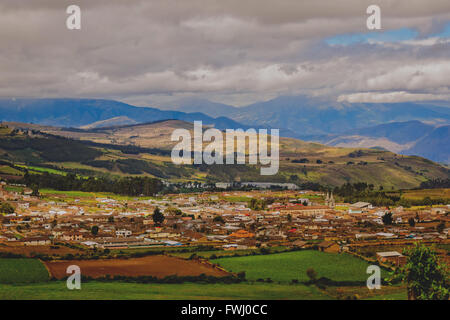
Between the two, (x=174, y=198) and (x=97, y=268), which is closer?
(x=97, y=268)

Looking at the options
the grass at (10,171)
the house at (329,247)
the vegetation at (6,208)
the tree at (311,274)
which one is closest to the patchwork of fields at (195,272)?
the tree at (311,274)

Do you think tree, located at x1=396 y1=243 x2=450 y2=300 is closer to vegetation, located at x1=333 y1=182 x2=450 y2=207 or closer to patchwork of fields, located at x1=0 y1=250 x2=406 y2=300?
patchwork of fields, located at x1=0 y1=250 x2=406 y2=300

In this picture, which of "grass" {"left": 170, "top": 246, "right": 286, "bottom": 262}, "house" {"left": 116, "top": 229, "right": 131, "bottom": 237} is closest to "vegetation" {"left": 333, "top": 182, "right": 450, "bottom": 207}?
"grass" {"left": 170, "top": 246, "right": 286, "bottom": 262}

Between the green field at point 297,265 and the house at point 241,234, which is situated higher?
the house at point 241,234

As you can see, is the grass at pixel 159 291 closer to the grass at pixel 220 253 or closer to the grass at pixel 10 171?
the grass at pixel 220 253
